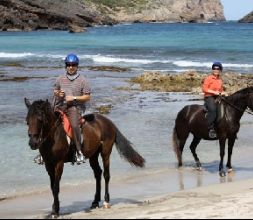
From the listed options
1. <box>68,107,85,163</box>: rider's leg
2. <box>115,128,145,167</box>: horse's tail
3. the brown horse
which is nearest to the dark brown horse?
<box>115,128,145,167</box>: horse's tail

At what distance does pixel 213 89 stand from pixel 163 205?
413cm

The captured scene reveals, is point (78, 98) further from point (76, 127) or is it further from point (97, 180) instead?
point (97, 180)

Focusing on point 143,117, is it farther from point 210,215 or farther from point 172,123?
point 210,215

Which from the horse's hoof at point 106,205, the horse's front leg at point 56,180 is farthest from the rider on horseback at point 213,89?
the horse's front leg at point 56,180

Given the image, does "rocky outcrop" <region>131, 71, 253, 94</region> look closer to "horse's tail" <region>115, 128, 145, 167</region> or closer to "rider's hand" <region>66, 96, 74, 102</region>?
"horse's tail" <region>115, 128, 145, 167</region>

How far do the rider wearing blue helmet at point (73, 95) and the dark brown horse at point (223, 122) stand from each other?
4.28 m

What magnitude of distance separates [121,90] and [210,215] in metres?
19.1

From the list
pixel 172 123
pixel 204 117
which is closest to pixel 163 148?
pixel 204 117

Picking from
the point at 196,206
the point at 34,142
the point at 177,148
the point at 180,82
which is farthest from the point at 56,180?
the point at 180,82

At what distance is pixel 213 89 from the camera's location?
12055 millimetres

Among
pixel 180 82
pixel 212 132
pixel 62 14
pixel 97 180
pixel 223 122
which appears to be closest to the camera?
pixel 97 180

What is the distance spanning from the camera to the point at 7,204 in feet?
31.7

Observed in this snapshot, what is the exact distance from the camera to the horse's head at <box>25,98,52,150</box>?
778cm

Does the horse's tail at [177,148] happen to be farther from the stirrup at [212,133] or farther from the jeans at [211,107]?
the jeans at [211,107]
